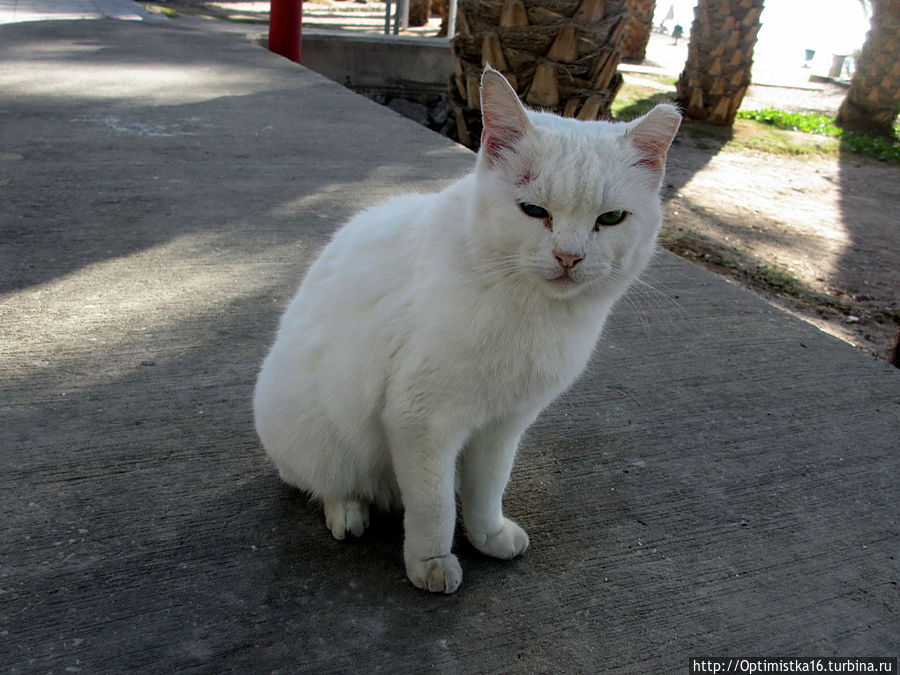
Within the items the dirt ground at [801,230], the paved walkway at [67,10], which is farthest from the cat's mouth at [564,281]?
the paved walkway at [67,10]

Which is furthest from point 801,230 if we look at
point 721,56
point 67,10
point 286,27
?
point 67,10

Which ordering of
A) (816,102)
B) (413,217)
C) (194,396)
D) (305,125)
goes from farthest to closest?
(816,102) → (305,125) → (194,396) → (413,217)

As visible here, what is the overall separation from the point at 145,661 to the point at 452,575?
714 millimetres

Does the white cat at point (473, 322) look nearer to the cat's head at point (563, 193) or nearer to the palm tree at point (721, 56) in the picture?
the cat's head at point (563, 193)

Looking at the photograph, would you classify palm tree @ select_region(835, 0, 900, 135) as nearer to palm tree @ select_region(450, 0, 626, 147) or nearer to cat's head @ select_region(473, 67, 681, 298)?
palm tree @ select_region(450, 0, 626, 147)

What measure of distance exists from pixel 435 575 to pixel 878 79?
37.8ft

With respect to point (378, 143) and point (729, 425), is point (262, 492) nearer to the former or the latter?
point (729, 425)

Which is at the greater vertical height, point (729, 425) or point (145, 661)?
point (729, 425)

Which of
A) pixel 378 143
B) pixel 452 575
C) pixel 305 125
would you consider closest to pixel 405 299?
pixel 452 575

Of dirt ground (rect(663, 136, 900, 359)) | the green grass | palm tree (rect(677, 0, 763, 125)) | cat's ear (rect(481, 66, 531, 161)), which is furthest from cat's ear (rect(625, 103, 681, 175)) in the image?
the green grass

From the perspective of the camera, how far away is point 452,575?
186 centimetres

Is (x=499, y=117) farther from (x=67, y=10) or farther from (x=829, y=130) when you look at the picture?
(x=67, y=10)

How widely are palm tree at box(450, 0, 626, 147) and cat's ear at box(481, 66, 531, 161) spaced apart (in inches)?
170

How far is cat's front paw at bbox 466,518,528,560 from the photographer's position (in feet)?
6.51
